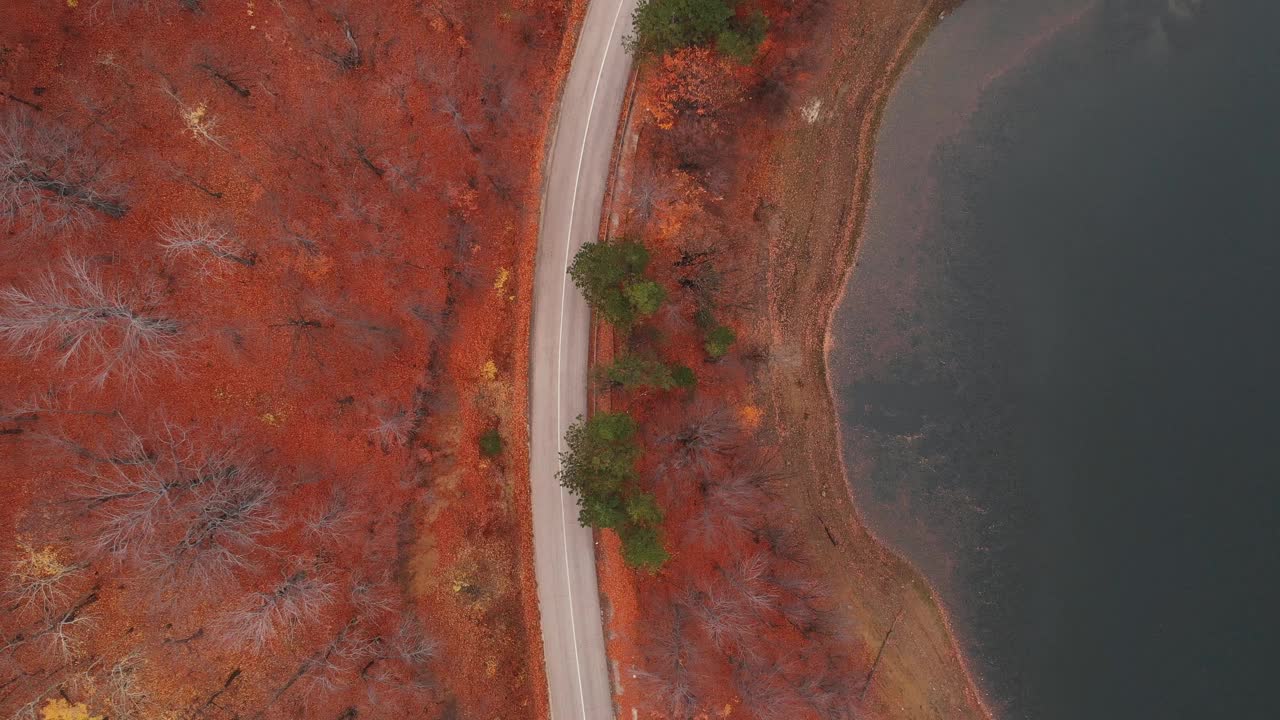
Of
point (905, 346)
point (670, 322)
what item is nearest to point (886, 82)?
point (905, 346)

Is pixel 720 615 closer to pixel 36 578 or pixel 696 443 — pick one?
pixel 696 443

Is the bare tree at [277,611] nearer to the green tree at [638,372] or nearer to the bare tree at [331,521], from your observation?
the bare tree at [331,521]

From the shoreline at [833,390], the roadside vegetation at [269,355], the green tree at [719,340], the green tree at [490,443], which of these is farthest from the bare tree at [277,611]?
the shoreline at [833,390]

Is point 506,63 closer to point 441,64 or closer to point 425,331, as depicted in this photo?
point 441,64

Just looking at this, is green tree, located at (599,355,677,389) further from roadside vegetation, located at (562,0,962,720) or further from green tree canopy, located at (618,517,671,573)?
green tree canopy, located at (618,517,671,573)

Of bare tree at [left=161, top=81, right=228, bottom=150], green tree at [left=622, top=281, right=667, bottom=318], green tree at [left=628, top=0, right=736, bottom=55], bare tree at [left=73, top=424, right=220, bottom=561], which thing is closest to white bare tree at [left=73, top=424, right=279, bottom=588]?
bare tree at [left=73, top=424, right=220, bottom=561]

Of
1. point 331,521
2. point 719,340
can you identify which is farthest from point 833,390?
point 331,521

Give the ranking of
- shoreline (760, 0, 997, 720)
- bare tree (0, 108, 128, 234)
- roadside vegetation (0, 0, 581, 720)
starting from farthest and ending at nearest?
shoreline (760, 0, 997, 720)
roadside vegetation (0, 0, 581, 720)
bare tree (0, 108, 128, 234)
